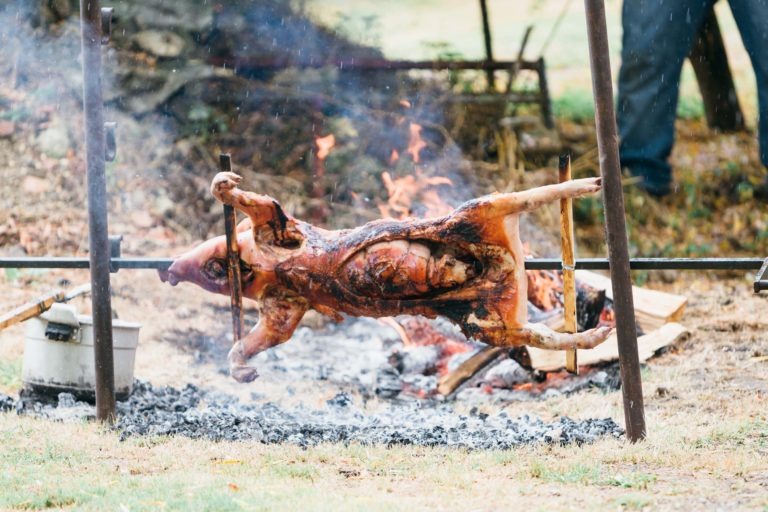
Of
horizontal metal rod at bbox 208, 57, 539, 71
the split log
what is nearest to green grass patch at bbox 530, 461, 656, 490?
the split log

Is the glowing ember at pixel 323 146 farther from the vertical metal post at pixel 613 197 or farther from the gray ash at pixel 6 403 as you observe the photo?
the vertical metal post at pixel 613 197

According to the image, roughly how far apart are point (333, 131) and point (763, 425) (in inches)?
253

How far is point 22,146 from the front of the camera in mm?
10883

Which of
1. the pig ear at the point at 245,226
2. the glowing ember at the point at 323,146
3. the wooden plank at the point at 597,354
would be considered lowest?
the wooden plank at the point at 597,354

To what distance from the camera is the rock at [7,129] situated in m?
11.0

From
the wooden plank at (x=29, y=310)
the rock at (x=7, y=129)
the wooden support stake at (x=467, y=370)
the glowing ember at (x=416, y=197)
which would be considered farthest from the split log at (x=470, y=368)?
the rock at (x=7, y=129)

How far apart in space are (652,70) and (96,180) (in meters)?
6.37

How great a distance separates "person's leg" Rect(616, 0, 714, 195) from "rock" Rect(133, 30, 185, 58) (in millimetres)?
4775

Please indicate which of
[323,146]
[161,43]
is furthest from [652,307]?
[161,43]

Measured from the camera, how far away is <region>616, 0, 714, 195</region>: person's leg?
10.1 metres

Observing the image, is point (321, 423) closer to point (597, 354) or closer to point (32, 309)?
point (32, 309)

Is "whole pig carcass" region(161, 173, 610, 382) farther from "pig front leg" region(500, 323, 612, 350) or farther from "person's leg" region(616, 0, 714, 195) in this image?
"person's leg" region(616, 0, 714, 195)

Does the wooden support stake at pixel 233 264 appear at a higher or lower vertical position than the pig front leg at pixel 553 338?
higher

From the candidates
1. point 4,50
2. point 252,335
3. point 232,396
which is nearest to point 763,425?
point 252,335
